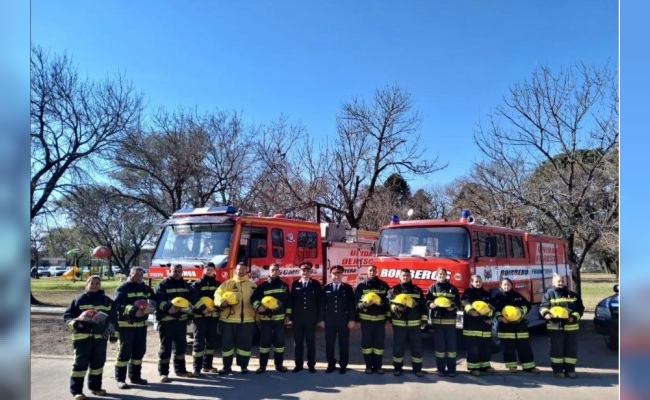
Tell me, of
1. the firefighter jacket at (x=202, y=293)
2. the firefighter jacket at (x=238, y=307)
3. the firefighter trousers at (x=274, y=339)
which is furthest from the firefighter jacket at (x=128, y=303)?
the firefighter trousers at (x=274, y=339)

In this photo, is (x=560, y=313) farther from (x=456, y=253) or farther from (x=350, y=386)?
(x=350, y=386)

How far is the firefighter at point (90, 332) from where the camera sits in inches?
255

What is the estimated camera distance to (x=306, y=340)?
8.03m

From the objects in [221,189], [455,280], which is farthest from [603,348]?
[221,189]

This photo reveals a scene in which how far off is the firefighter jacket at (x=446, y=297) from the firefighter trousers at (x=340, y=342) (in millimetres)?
1444

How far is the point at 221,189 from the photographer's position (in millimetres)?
23688

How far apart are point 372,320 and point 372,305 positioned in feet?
0.78

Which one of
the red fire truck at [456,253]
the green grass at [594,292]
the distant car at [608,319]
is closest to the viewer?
the distant car at [608,319]

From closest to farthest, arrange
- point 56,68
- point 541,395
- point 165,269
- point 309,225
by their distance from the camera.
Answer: point 541,395
point 165,269
point 309,225
point 56,68

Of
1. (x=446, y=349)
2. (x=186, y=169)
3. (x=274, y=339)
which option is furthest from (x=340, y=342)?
(x=186, y=169)

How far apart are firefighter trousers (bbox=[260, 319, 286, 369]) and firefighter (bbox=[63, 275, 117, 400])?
230 cm

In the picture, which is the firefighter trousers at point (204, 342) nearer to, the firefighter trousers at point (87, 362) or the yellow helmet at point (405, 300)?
the firefighter trousers at point (87, 362)
